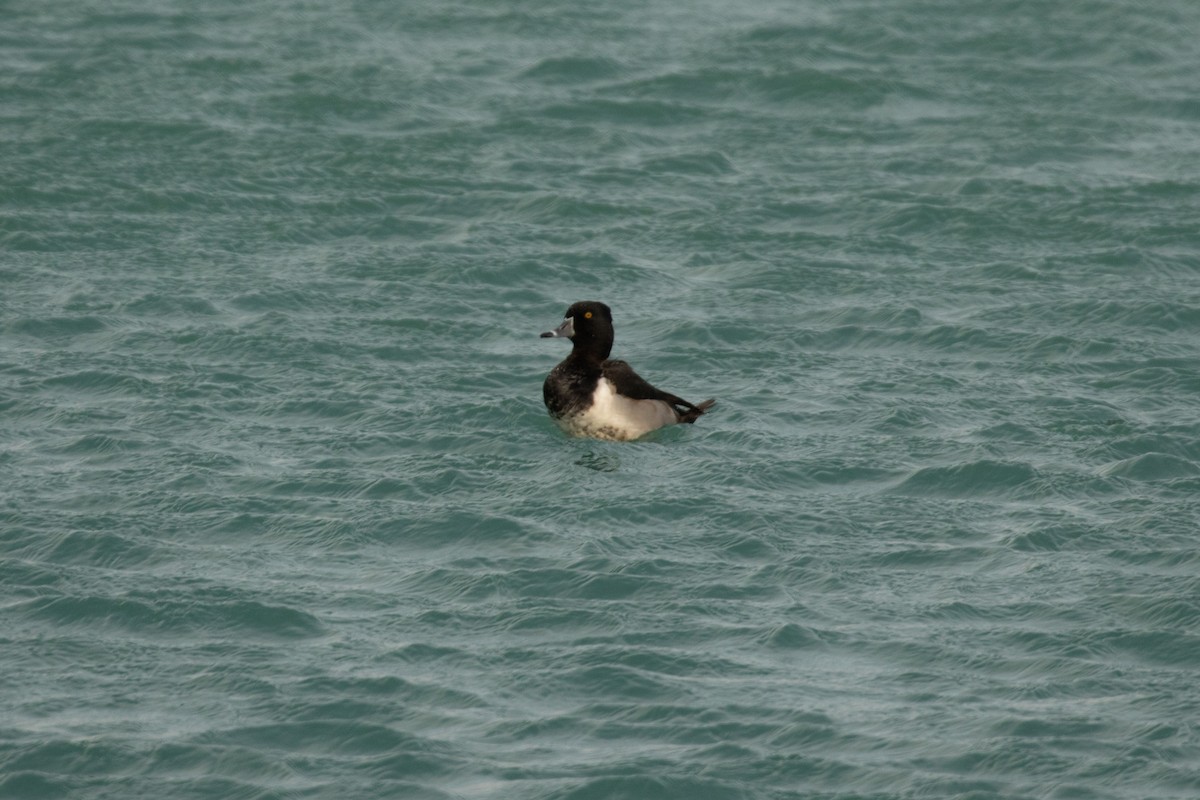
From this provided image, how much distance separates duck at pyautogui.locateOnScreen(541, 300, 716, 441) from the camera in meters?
15.7

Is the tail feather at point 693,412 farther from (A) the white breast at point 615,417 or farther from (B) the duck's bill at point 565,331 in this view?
(B) the duck's bill at point 565,331

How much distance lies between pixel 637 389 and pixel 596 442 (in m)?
0.53

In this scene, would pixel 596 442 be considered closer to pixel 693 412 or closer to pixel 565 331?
pixel 693 412

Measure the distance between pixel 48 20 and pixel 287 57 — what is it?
3.60 meters

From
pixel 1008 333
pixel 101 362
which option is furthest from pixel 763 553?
pixel 101 362

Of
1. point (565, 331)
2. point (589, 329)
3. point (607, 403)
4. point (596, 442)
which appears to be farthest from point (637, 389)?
point (565, 331)

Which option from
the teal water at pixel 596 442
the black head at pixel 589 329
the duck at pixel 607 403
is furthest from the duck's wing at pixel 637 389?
the teal water at pixel 596 442

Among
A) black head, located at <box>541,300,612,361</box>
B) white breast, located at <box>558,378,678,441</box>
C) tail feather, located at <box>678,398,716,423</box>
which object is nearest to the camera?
white breast, located at <box>558,378,678,441</box>

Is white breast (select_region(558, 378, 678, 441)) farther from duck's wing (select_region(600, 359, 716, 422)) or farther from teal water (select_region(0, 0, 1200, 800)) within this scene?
teal water (select_region(0, 0, 1200, 800))

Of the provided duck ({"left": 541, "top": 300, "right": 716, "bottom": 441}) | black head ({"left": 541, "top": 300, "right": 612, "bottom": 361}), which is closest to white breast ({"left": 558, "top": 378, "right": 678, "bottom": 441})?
duck ({"left": 541, "top": 300, "right": 716, "bottom": 441})

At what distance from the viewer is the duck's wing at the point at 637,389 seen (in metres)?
15.7

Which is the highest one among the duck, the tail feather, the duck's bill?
the duck's bill

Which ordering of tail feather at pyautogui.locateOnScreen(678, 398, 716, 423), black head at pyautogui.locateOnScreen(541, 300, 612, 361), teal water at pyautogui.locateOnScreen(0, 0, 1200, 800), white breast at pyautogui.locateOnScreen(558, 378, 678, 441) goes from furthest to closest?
1. black head at pyautogui.locateOnScreen(541, 300, 612, 361)
2. tail feather at pyautogui.locateOnScreen(678, 398, 716, 423)
3. white breast at pyautogui.locateOnScreen(558, 378, 678, 441)
4. teal water at pyautogui.locateOnScreen(0, 0, 1200, 800)

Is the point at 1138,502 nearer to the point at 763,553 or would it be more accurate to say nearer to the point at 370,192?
the point at 763,553
